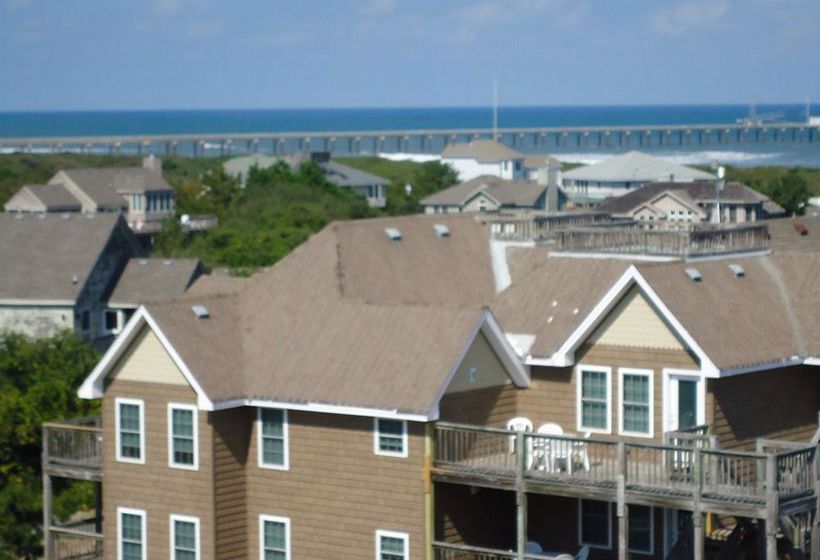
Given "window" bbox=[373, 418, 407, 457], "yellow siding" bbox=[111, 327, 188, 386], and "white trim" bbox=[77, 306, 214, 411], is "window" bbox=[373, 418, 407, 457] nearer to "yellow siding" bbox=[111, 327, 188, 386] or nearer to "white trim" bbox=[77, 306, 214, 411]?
"white trim" bbox=[77, 306, 214, 411]

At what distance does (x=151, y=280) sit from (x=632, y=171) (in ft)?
235

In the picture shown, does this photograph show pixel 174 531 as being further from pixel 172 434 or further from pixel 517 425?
pixel 517 425

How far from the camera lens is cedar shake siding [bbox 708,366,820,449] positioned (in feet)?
104

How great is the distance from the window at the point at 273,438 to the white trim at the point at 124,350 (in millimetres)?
1312

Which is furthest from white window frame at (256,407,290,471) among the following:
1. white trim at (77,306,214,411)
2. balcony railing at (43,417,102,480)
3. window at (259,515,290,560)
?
balcony railing at (43,417,102,480)

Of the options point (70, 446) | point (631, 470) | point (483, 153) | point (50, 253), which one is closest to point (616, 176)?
point (483, 153)

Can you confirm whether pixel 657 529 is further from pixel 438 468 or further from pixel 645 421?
pixel 438 468

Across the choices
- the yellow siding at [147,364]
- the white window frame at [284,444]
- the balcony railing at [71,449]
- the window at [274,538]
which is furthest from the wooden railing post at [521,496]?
the balcony railing at [71,449]

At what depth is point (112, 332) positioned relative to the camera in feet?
232

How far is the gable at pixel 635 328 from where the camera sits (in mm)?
31828

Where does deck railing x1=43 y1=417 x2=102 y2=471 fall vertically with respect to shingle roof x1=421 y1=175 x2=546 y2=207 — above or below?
below

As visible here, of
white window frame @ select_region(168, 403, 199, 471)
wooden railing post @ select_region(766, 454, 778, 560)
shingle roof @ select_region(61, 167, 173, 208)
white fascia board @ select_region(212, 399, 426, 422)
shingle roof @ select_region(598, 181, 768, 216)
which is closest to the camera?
wooden railing post @ select_region(766, 454, 778, 560)

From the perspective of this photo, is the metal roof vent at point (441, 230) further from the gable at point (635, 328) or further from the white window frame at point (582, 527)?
the white window frame at point (582, 527)

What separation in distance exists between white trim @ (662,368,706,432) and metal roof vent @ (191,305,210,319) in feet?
28.3
